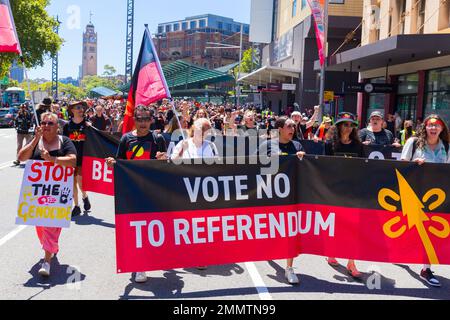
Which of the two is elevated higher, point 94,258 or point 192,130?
point 192,130

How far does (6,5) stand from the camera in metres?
6.21

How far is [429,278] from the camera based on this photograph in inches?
228

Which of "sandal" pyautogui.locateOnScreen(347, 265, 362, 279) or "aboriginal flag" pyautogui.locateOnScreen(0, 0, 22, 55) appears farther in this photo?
"aboriginal flag" pyautogui.locateOnScreen(0, 0, 22, 55)

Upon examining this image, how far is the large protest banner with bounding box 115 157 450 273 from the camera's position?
5.44m

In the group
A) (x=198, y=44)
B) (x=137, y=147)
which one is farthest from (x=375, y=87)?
(x=198, y=44)

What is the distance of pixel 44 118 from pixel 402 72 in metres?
19.8

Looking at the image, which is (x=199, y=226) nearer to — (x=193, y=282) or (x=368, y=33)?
(x=193, y=282)

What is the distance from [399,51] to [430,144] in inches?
492

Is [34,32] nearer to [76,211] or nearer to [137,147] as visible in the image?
[76,211]

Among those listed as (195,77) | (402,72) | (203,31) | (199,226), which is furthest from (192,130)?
(203,31)

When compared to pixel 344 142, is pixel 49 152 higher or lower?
lower

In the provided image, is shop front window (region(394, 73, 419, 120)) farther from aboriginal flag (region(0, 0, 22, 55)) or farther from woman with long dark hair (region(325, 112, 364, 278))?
aboriginal flag (region(0, 0, 22, 55))

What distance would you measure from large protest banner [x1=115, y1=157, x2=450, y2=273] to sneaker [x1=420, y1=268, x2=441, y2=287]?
28cm

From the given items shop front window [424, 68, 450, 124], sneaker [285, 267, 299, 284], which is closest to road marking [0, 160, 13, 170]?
sneaker [285, 267, 299, 284]
